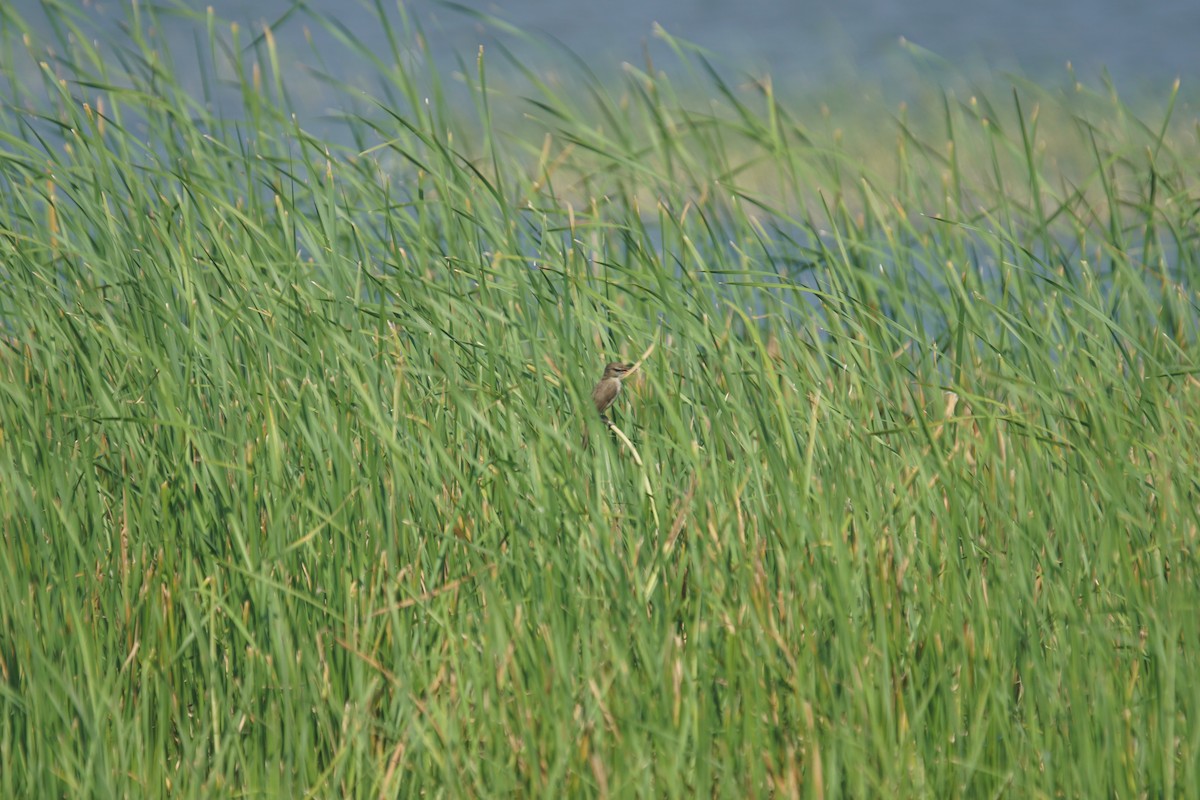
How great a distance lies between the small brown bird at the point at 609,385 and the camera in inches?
123

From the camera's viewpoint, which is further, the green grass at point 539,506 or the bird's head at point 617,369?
the bird's head at point 617,369

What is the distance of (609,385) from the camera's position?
3.15 metres

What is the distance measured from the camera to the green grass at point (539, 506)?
8.03 ft

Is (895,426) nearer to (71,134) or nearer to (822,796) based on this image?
(822,796)

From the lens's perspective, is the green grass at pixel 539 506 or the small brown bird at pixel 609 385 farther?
the small brown bird at pixel 609 385

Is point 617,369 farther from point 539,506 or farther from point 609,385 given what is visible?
point 539,506

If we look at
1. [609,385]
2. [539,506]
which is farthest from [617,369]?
→ [539,506]

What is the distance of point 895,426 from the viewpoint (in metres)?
3.06

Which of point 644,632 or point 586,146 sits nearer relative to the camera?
point 644,632

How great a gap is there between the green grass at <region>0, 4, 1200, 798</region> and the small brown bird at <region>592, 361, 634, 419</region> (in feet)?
0.19

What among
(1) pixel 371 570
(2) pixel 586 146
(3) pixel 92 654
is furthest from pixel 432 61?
(3) pixel 92 654

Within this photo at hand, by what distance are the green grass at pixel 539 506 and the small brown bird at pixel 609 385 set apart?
58mm

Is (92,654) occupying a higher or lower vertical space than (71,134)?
lower

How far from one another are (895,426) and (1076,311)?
0.91 m
